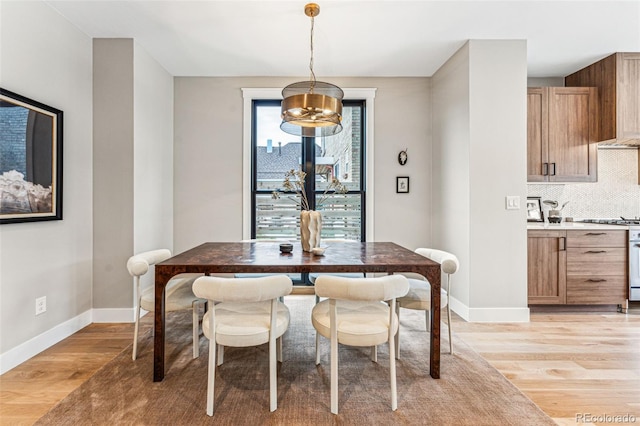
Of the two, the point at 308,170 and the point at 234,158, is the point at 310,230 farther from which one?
the point at 234,158

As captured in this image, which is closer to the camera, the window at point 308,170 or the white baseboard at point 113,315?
the white baseboard at point 113,315

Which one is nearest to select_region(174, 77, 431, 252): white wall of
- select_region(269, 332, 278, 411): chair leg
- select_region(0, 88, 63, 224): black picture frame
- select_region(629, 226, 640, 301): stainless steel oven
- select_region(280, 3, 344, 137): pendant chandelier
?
select_region(0, 88, 63, 224): black picture frame

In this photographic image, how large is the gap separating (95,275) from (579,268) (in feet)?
15.9

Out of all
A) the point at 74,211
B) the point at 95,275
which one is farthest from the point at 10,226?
the point at 95,275

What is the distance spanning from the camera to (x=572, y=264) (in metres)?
3.26

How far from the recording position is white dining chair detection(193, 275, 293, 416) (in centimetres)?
158

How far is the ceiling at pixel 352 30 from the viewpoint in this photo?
8.46ft

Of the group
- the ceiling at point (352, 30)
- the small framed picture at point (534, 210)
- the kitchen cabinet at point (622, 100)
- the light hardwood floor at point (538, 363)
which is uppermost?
the ceiling at point (352, 30)

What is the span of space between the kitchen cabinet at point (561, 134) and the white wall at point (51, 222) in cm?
452

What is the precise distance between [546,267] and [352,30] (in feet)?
10.1

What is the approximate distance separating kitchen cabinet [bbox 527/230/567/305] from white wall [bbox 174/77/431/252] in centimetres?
114

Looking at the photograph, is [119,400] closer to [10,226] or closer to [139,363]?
[139,363]

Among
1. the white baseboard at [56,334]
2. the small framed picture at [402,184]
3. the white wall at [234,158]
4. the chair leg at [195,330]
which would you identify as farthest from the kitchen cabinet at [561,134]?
the white baseboard at [56,334]

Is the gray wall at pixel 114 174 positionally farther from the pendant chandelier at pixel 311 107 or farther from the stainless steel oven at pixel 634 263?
the stainless steel oven at pixel 634 263
